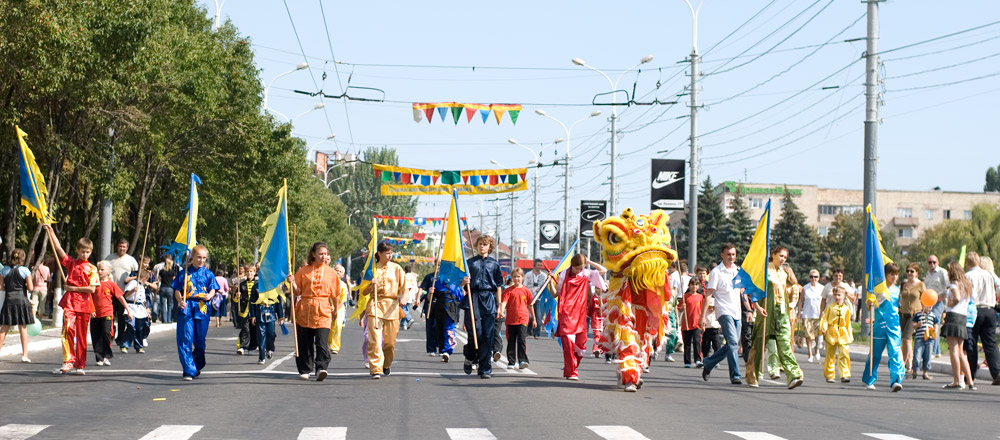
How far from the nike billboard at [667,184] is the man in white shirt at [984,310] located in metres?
17.0

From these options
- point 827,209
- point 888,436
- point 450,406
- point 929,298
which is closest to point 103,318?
point 450,406

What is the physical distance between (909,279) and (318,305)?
8968 millimetres

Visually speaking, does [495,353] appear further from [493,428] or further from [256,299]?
[493,428]

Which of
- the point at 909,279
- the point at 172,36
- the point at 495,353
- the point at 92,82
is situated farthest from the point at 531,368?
the point at 172,36

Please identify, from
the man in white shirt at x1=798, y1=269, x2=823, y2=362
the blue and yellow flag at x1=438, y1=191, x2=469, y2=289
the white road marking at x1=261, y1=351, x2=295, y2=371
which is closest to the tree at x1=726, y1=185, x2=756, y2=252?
Result: the man in white shirt at x1=798, y1=269, x2=823, y2=362

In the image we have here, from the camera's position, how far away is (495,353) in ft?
54.9

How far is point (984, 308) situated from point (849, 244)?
83346mm

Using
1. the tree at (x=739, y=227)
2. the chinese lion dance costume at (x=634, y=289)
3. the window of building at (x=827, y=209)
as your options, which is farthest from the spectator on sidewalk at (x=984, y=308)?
the window of building at (x=827, y=209)

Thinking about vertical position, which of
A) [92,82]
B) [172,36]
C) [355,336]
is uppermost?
[172,36]

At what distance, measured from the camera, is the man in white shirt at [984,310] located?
1631 centimetres

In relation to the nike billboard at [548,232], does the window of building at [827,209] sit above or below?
above

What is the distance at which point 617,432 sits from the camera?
32.0ft

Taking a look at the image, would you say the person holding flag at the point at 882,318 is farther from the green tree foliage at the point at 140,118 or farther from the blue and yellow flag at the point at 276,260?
the green tree foliage at the point at 140,118

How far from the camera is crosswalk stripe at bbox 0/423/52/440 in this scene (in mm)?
9164
